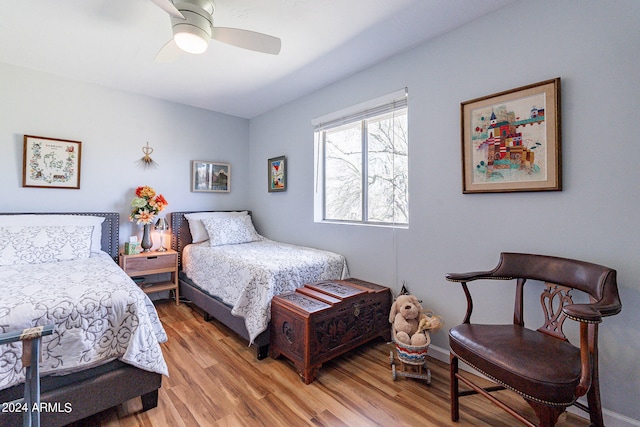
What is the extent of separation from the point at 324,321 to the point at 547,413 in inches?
47.7

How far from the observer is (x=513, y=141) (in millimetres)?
1830

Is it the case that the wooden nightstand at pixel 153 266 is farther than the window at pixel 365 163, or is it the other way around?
the wooden nightstand at pixel 153 266

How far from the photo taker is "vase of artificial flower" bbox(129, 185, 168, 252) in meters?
3.21

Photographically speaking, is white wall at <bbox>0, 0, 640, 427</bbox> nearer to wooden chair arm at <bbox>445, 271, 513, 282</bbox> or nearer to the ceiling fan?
wooden chair arm at <bbox>445, 271, 513, 282</bbox>

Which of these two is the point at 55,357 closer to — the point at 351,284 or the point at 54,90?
the point at 351,284

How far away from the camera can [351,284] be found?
2516 millimetres

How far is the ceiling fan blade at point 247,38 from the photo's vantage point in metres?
1.84

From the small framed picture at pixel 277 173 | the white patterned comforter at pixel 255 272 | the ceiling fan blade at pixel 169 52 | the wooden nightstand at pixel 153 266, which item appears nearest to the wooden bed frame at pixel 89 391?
the white patterned comforter at pixel 255 272

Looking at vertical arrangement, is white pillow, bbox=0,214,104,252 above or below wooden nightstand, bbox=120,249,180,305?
above

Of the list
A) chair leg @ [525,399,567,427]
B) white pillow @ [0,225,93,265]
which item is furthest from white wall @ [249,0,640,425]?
white pillow @ [0,225,93,265]

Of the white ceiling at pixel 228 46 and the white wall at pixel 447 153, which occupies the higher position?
the white ceiling at pixel 228 46

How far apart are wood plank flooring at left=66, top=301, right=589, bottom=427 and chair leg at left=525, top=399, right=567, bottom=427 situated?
45cm

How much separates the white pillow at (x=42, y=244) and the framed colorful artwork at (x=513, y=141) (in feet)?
10.6

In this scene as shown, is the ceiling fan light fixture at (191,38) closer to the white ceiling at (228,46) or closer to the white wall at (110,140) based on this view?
the white ceiling at (228,46)
